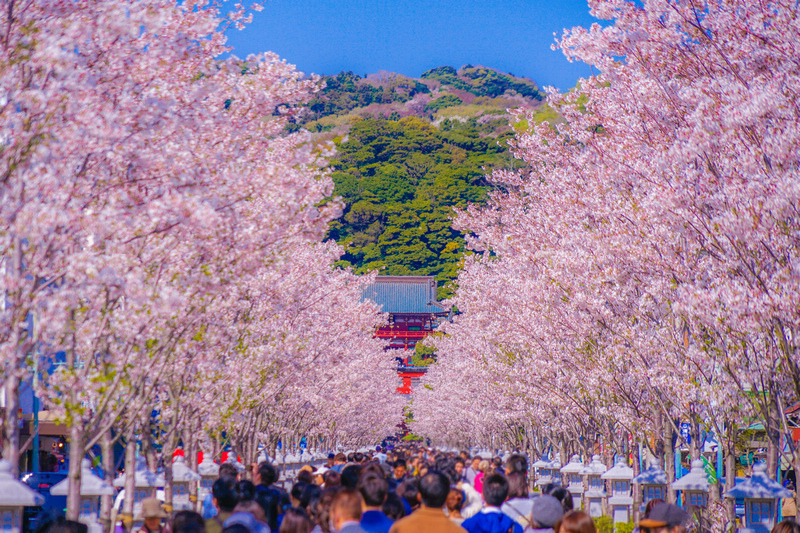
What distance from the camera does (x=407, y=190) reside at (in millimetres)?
104750

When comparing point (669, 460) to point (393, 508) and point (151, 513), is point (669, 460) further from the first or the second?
point (151, 513)

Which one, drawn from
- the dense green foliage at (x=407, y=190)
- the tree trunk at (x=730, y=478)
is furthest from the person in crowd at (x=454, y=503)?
the dense green foliage at (x=407, y=190)

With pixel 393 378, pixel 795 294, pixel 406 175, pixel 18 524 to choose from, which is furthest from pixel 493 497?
pixel 406 175

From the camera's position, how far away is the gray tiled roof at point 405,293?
89.9 meters

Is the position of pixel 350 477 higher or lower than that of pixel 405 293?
lower

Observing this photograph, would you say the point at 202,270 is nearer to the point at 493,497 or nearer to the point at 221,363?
the point at 493,497

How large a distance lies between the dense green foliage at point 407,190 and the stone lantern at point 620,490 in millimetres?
68871

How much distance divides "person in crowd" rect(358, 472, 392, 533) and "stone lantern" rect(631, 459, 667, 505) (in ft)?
26.6

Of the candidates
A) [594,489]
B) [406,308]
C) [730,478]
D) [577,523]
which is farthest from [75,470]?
[406,308]

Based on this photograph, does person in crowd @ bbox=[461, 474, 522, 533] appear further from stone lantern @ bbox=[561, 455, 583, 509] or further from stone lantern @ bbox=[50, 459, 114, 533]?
stone lantern @ bbox=[561, 455, 583, 509]

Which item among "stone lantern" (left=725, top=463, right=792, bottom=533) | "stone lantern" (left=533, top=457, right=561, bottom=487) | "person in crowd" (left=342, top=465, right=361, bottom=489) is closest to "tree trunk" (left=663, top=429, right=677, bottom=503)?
"stone lantern" (left=725, top=463, right=792, bottom=533)

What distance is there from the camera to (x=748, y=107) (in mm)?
8562

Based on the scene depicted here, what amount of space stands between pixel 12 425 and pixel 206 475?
28.9ft

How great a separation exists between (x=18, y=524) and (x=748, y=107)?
27.7 ft
